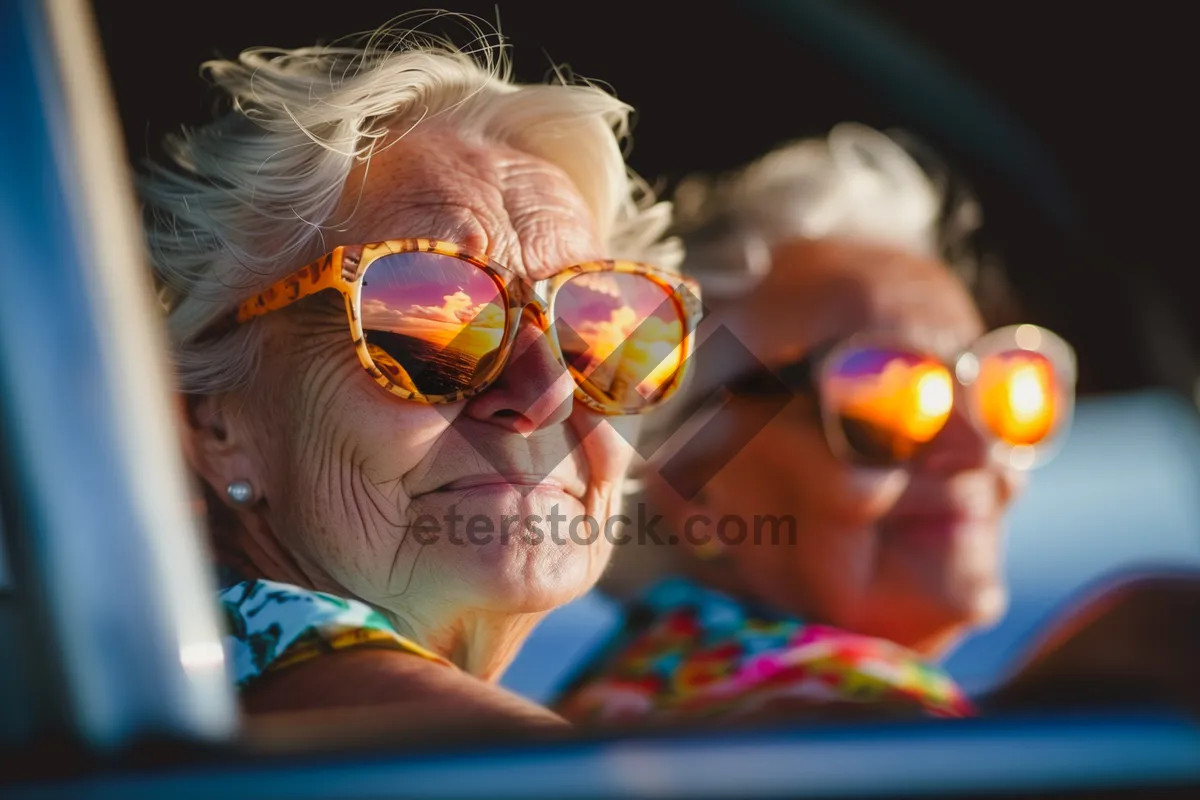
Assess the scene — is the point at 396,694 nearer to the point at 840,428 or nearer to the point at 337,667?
the point at 337,667

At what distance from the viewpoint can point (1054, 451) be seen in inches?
123

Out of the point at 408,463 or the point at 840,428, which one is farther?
the point at 840,428

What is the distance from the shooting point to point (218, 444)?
1.66 meters

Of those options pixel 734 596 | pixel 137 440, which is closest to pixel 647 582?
pixel 734 596

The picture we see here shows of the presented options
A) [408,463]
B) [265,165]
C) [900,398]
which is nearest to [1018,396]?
[900,398]

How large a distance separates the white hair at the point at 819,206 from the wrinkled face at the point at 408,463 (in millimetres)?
1065

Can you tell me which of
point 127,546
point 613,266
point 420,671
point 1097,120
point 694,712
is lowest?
point 694,712

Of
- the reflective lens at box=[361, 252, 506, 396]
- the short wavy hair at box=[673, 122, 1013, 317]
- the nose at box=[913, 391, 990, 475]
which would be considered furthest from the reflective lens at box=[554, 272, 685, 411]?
the nose at box=[913, 391, 990, 475]

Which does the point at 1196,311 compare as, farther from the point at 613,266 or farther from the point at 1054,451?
the point at 613,266

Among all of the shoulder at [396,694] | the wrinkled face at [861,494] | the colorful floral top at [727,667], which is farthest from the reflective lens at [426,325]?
the wrinkled face at [861,494]

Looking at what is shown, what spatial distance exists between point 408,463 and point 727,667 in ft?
3.28

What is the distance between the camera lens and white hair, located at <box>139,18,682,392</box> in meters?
1.63

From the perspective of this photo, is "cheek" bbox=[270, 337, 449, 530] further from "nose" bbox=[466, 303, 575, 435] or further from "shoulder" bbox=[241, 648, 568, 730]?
"shoulder" bbox=[241, 648, 568, 730]

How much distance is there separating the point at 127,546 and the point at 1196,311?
86.0 inches
